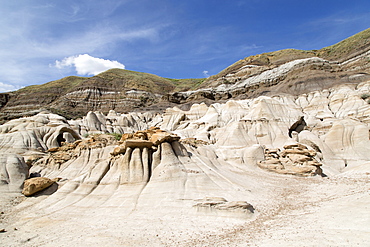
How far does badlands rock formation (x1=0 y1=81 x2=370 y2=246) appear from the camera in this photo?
331 inches

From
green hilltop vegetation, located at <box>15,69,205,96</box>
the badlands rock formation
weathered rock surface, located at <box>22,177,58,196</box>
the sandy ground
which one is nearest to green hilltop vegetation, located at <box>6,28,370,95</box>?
green hilltop vegetation, located at <box>15,69,205,96</box>

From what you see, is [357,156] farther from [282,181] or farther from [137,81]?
[137,81]

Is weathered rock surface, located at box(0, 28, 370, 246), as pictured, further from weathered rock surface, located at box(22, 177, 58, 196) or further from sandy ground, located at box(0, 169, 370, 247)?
weathered rock surface, located at box(22, 177, 58, 196)

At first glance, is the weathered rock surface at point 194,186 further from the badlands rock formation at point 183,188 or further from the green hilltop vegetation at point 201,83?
the green hilltop vegetation at point 201,83

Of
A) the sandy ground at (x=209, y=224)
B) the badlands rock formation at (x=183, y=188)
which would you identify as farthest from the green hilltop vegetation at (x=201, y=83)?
the sandy ground at (x=209, y=224)

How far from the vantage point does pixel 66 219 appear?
10828 mm

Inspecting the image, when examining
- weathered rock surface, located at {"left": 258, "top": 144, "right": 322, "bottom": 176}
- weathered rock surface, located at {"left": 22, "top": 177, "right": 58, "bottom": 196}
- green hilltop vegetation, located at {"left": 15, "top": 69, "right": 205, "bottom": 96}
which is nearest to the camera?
weathered rock surface, located at {"left": 22, "top": 177, "right": 58, "bottom": 196}

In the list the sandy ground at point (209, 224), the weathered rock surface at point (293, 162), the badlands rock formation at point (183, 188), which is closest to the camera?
the sandy ground at point (209, 224)

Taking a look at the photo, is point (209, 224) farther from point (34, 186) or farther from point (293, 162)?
point (293, 162)

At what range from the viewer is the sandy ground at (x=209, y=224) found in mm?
6636

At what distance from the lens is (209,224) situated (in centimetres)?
920

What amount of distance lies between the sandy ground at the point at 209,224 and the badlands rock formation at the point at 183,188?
5 centimetres

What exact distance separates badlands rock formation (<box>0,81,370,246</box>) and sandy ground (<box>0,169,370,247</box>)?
50 millimetres

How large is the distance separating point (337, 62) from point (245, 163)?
4533cm
